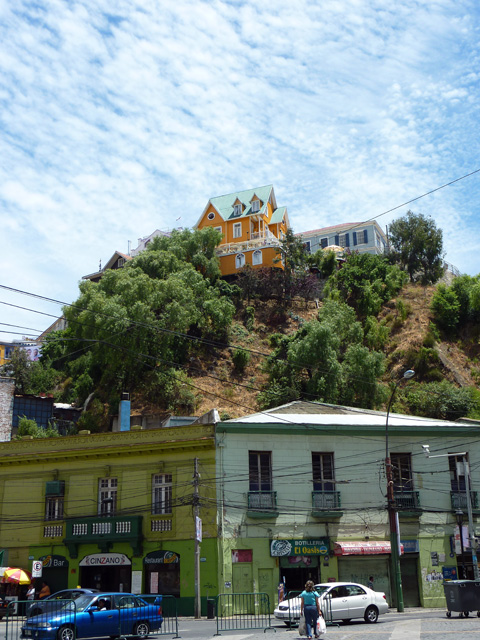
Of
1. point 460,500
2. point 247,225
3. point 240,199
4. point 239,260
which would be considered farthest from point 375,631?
point 240,199

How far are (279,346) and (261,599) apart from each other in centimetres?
3385

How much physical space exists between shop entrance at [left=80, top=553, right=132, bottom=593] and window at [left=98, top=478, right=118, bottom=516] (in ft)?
6.15

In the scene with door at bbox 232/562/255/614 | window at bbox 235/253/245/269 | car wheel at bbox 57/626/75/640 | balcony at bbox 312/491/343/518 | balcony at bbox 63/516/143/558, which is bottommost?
car wheel at bbox 57/626/75/640

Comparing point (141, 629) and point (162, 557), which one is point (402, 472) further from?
point (141, 629)

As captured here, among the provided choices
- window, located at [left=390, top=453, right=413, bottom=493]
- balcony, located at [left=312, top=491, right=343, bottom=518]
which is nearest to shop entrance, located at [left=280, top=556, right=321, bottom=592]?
balcony, located at [left=312, top=491, right=343, bottom=518]

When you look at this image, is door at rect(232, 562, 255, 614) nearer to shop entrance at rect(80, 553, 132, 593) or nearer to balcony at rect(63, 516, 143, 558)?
balcony at rect(63, 516, 143, 558)

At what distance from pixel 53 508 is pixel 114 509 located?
3149 millimetres

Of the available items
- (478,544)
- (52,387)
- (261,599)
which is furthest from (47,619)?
(52,387)

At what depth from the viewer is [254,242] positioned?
73062mm

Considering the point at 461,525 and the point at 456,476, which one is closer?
the point at 461,525

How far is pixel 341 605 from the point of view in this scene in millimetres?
22484

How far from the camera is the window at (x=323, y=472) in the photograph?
31.7 meters

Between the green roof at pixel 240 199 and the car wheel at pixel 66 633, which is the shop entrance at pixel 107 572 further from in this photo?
the green roof at pixel 240 199

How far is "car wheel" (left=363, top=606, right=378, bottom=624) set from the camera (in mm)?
22938
